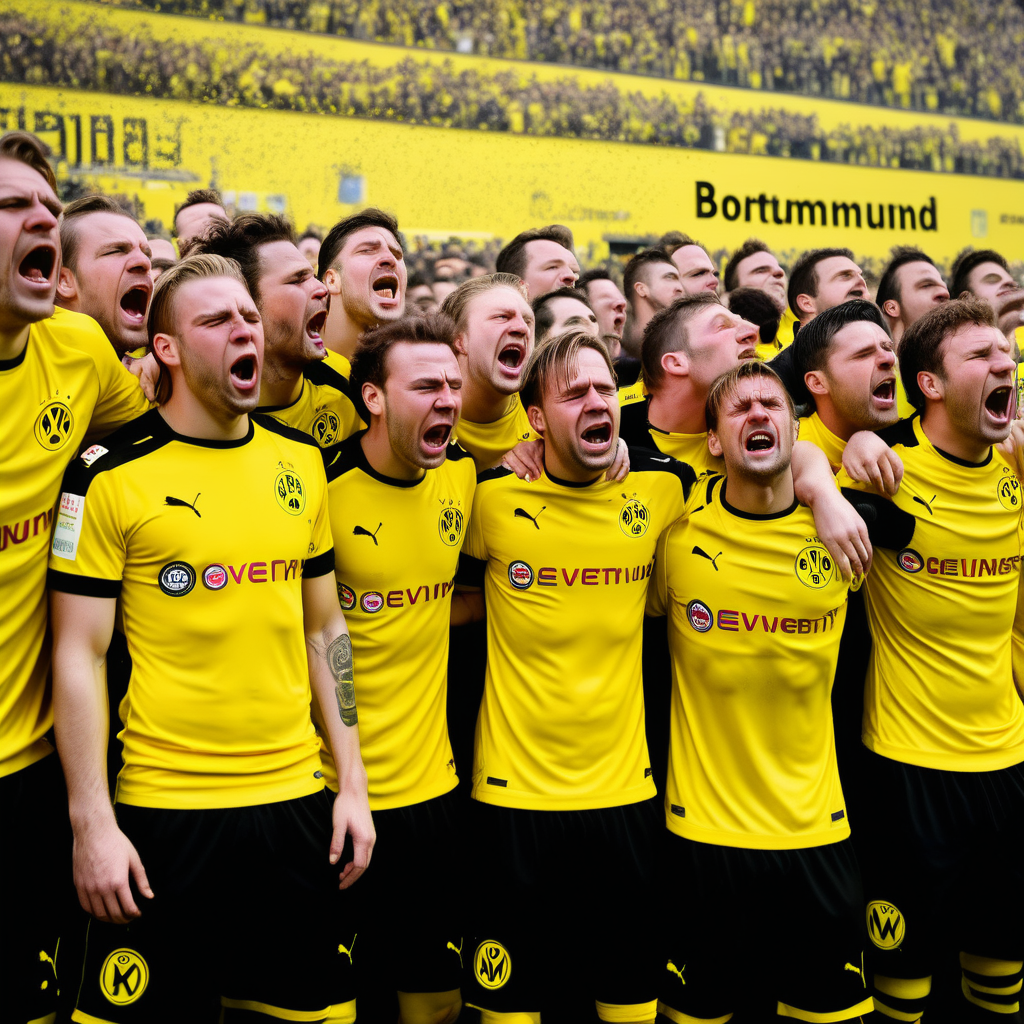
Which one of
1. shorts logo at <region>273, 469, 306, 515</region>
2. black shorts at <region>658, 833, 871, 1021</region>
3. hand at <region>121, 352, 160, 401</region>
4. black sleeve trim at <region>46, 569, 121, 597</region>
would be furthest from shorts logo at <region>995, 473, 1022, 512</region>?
black sleeve trim at <region>46, 569, 121, 597</region>

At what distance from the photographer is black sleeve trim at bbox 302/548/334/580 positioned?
2.85 metres

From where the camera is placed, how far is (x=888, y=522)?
3.39 m

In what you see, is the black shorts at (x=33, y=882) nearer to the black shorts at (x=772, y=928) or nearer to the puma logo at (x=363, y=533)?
the puma logo at (x=363, y=533)

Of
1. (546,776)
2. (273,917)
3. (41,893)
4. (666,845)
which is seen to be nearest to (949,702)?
(666,845)

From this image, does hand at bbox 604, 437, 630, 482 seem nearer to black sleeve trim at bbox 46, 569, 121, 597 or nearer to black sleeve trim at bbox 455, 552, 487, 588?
black sleeve trim at bbox 455, 552, 487, 588

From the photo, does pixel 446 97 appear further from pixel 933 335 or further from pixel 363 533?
pixel 363 533

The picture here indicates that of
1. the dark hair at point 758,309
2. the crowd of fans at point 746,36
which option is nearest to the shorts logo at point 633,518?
the dark hair at point 758,309

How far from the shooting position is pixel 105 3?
360 inches

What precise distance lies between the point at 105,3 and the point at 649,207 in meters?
5.96

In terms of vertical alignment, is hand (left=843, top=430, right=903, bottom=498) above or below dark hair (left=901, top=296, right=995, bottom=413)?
below

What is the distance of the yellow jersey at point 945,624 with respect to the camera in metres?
3.41

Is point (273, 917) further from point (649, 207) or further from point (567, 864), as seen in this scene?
point (649, 207)

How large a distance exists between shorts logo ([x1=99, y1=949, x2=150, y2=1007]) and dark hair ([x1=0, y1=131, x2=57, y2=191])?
6.48 feet

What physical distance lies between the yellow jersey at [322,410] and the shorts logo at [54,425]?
36.7 inches
